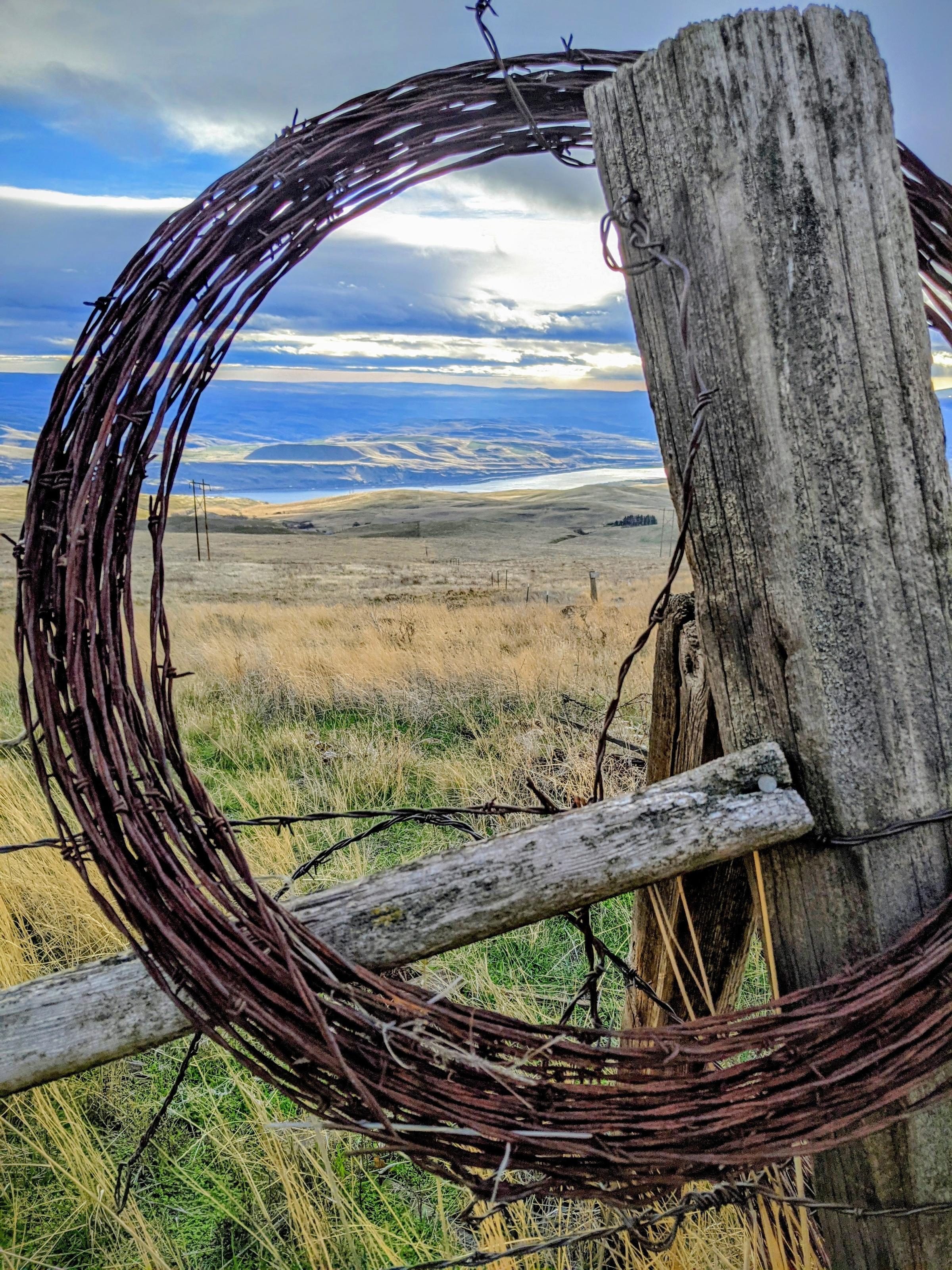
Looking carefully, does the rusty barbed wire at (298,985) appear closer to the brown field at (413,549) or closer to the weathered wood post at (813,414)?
the weathered wood post at (813,414)

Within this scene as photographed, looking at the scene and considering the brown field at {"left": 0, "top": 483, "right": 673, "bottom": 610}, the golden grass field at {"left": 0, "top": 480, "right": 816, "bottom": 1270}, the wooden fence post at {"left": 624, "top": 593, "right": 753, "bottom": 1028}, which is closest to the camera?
the wooden fence post at {"left": 624, "top": 593, "right": 753, "bottom": 1028}

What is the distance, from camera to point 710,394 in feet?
4.13

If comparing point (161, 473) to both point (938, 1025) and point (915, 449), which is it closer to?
point (915, 449)

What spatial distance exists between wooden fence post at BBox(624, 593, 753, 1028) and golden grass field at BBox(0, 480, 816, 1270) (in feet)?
1.50

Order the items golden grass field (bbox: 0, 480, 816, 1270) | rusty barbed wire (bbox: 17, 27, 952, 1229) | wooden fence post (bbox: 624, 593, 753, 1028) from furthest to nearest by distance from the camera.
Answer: golden grass field (bbox: 0, 480, 816, 1270) → wooden fence post (bbox: 624, 593, 753, 1028) → rusty barbed wire (bbox: 17, 27, 952, 1229)

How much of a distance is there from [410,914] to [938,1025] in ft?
2.82

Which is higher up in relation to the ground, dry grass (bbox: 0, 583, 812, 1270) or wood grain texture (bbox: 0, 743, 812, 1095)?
wood grain texture (bbox: 0, 743, 812, 1095)

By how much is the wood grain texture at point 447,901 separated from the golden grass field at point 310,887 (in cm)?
28

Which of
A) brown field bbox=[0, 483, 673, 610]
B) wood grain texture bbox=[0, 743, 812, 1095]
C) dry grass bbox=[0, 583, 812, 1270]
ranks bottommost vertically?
dry grass bbox=[0, 583, 812, 1270]

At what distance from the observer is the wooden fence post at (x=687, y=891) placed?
5.23ft

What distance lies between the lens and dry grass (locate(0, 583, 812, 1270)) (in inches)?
76.7

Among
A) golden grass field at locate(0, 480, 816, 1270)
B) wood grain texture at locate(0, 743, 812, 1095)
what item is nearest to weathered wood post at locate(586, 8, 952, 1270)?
wood grain texture at locate(0, 743, 812, 1095)

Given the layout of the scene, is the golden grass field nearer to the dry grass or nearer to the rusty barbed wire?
the dry grass

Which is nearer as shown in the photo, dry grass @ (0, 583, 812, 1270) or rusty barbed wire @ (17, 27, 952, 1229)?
rusty barbed wire @ (17, 27, 952, 1229)
